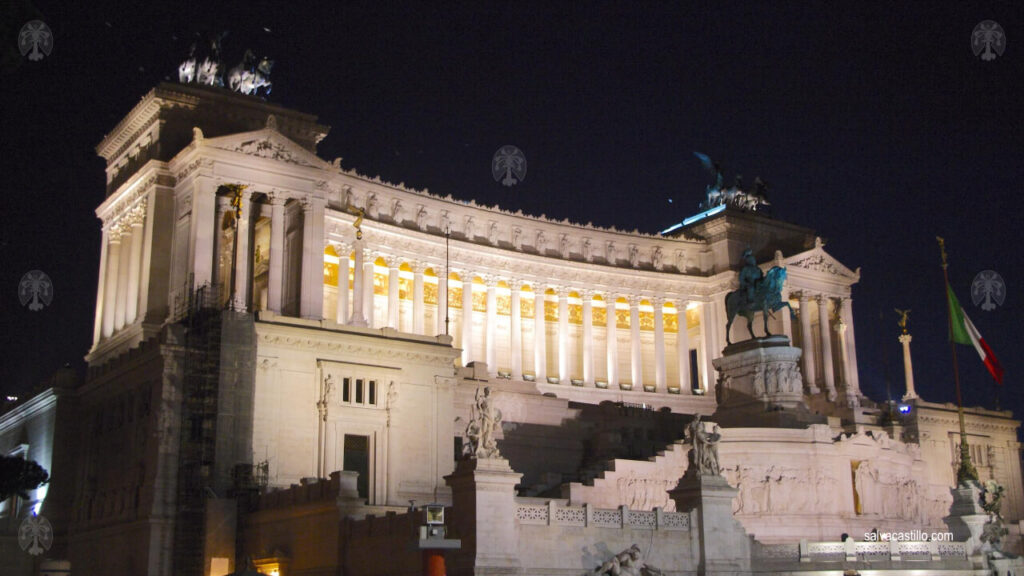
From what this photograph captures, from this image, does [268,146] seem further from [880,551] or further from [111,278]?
[880,551]

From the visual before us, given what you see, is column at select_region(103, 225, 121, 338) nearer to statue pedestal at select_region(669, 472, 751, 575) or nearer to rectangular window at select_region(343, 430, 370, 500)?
rectangular window at select_region(343, 430, 370, 500)

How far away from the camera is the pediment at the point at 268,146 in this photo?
6488 centimetres

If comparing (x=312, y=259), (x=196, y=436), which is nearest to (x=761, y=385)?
(x=312, y=259)

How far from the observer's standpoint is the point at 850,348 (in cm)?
9681

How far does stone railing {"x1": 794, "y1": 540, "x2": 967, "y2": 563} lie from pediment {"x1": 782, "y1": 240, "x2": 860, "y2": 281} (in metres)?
50.2

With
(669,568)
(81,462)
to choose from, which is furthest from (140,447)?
(669,568)

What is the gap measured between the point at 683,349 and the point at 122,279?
46712 millimetres

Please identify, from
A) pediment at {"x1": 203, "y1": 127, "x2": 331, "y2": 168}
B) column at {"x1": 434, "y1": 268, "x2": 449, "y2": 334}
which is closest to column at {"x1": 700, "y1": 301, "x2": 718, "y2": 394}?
column at {"x1": 434, "y1": 268, "x2": 449, "y2": 334}

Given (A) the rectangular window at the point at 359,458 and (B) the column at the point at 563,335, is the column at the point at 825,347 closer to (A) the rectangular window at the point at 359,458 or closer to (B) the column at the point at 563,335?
(B) the column at the point at 563,335

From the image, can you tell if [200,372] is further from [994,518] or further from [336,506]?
[994,518]

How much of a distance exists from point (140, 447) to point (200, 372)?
14.1ft

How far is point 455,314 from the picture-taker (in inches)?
3617

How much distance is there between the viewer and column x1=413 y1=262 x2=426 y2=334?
82812mm

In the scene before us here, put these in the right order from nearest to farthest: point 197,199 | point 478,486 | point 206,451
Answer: point 478,486, point 206,451, point 197,199
